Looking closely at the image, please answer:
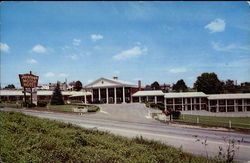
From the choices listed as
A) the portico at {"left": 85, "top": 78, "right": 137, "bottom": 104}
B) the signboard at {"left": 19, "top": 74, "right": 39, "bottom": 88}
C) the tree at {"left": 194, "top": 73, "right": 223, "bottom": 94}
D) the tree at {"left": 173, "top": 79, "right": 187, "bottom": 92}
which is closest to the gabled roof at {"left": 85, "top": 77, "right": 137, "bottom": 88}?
the portico at {"left": 85, "top": 78, "right": 137, "bottom": 104}

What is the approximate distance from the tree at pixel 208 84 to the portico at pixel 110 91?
38703mm

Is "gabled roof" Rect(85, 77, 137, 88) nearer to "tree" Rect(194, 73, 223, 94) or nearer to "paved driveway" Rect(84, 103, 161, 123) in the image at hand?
"paved driveway" Rect(84, 103, 161, 123)

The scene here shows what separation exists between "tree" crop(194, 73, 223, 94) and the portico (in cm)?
3870

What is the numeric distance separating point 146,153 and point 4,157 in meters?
5.54

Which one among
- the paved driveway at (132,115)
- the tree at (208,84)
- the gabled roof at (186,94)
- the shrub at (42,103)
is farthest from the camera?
the shrub at (42,103)

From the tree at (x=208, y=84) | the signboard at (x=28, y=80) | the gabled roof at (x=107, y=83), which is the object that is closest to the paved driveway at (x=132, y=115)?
the signboard at (x=28, y=80)

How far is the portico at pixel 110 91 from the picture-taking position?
52812mm

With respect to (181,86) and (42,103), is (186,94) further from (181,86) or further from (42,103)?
(42,103)

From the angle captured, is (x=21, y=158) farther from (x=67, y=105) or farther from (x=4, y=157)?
(x=67, y=105)

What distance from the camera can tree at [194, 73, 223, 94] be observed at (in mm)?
12125

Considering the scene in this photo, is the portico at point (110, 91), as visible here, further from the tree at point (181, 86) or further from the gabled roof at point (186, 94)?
the tree at point (181, 86)

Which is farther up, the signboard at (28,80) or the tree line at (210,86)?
the signboard at (28,80)

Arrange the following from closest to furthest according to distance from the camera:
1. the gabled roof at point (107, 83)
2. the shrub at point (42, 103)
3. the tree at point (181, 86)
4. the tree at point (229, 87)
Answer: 1. the tree at point (229, 87)
2. the tree at point (181, 86)
3. the shrub at point (42, 103)
4. the gabled roof at point (107, 83)

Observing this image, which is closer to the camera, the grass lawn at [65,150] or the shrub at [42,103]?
the grass lawn at [65,150]
